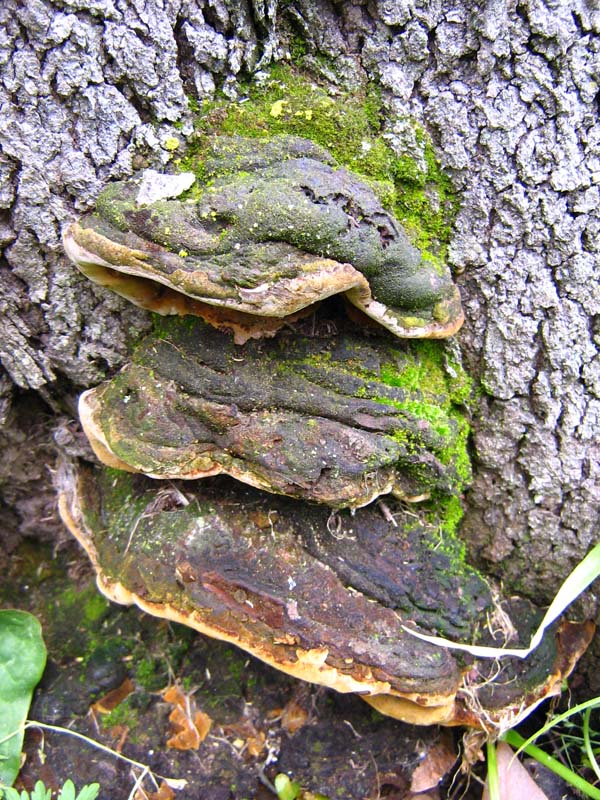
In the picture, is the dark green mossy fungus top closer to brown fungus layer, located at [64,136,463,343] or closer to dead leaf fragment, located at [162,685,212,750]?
brown fungus layer, located at [64,136,463,343]

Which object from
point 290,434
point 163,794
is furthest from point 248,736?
point 290,434

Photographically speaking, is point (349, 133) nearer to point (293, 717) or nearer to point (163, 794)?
point (293, 717)

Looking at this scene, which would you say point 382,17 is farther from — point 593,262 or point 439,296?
point 593,262

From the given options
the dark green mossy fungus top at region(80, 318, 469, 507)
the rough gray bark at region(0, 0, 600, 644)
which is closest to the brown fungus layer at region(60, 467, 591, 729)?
the dark green mossy fungus top at region(80, 318, 469, 507)

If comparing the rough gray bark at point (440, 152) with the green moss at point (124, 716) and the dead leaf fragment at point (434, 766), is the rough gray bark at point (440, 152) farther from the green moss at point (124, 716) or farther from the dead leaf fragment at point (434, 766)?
the green moss at point (124, 716)

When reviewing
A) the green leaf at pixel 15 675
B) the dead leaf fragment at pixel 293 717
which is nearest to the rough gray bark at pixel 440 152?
the green leaf at pixel 15 675

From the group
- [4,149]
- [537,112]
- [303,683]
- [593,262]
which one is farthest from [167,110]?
[303,683]

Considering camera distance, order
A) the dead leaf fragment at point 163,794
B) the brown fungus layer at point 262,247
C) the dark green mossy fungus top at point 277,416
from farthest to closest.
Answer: the dead leaf fragment at point 163,794, the dark green mossy fungus top at point 277,416, the brown fungus layer at point 262,247
